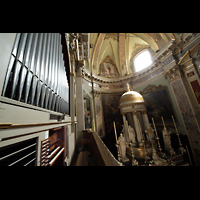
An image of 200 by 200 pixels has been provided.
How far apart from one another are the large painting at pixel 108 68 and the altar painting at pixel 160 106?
4328mm

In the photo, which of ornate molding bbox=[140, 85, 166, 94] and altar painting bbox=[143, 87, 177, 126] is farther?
ornate molding bbox=[140, 85, 166, 94]

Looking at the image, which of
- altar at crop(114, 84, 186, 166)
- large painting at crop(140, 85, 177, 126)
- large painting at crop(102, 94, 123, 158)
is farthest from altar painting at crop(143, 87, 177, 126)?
large painting at crop(102, 94, 123, 158)

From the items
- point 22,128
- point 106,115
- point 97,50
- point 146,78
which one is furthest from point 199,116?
point 97,50

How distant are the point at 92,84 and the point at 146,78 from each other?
16.4ft

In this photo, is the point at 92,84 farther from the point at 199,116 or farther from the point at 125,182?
the point at 125,182

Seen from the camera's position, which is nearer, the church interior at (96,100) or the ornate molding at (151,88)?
the church interior at (96,100)

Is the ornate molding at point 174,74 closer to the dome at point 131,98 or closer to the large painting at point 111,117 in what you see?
the dome at point 131,98

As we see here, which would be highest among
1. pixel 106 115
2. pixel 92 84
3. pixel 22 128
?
pixel 92 84

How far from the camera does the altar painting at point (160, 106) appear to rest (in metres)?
6.16

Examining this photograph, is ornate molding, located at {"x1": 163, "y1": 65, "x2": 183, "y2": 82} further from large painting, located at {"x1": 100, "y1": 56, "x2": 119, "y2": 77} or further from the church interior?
large painting, located at {"x1": 100, "y1": 56, "x2": 119, "y2": 77}

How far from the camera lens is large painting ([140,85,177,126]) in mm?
6199

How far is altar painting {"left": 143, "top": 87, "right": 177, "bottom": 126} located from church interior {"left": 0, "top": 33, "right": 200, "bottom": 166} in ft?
0.21


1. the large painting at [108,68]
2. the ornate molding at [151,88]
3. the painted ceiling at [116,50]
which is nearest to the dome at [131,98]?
the ornate molding at [151,88]

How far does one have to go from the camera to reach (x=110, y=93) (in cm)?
874
